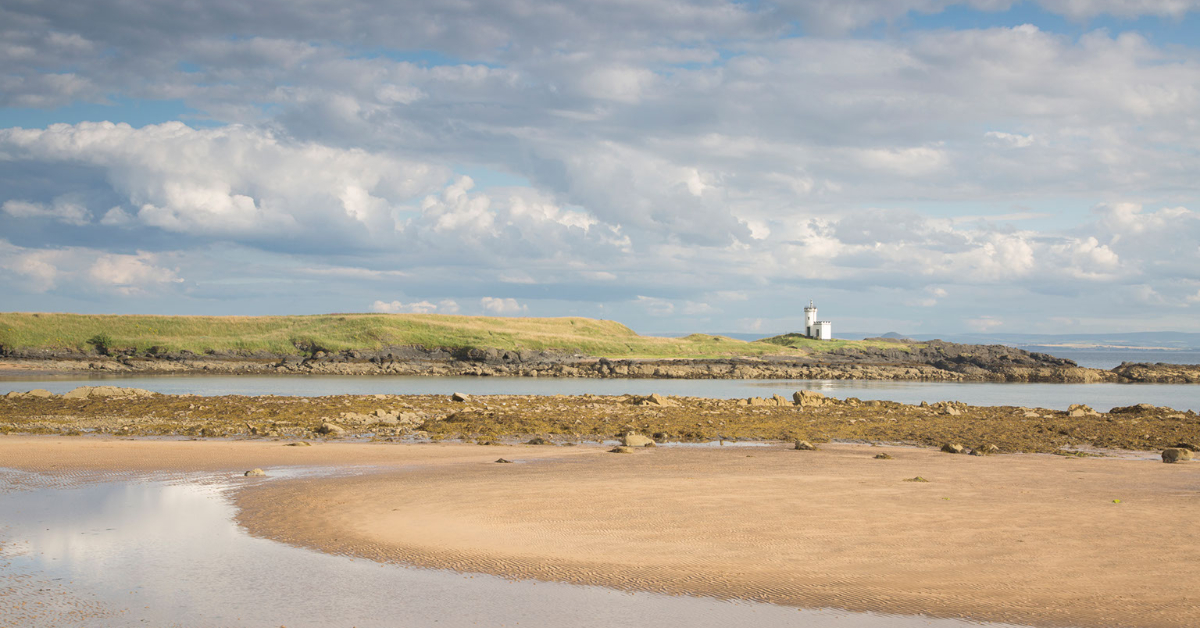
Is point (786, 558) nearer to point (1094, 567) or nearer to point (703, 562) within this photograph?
point (703, 562)

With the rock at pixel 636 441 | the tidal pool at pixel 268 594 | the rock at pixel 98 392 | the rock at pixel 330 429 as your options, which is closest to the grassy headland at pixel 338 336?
the rock at pixel 98 392

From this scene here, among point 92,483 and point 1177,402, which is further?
point 1177,402

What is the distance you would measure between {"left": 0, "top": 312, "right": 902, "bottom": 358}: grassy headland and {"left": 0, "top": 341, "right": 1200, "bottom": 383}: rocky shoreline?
270cm

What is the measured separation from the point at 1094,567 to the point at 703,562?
410 cm

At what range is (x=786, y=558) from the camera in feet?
28.8

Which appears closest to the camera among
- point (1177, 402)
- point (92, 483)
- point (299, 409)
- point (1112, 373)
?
point (92, 483)

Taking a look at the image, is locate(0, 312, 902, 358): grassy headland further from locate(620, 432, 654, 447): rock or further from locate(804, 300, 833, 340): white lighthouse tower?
locate(620, 432, 654, 447): rock

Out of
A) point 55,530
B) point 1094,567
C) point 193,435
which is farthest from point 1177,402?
point 55,530

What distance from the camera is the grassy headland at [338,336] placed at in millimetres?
82250

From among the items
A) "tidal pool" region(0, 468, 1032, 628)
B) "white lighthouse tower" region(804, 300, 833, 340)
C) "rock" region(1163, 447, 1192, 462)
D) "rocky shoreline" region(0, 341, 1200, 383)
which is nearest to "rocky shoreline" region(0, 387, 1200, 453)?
"rock" region(1163, 447, 1192, 462)

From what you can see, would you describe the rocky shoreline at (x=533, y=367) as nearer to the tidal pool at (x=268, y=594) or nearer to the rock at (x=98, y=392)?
the rock at (x=98, y=392)

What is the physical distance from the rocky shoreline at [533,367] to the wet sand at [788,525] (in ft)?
177

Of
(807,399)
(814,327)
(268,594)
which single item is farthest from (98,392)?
(814,327)

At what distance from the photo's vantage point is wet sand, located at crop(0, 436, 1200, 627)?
7.70 meters
